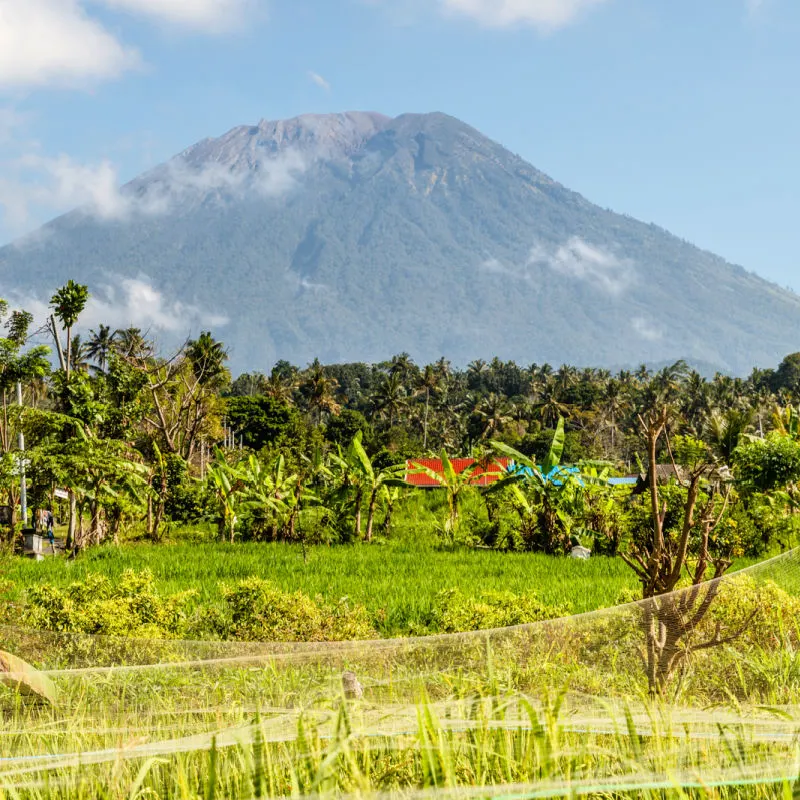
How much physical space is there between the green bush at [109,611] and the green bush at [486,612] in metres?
1.82

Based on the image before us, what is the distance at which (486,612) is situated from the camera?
620 cm

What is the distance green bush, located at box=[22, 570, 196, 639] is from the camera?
607 cm

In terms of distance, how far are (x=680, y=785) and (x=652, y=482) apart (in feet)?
5.34

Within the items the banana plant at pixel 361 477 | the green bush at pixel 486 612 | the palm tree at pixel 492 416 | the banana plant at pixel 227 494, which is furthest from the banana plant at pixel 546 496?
the palm tree at pixel 492 416

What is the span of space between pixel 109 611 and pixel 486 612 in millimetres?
2587

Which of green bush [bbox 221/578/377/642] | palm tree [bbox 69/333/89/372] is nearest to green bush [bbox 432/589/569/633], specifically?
green bush [bbox 221/578/377/642]

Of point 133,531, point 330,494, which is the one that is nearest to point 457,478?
point 330,494

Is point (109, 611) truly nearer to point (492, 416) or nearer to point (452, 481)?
point (452, 481)

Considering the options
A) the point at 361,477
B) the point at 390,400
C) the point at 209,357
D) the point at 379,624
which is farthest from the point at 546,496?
the point at 390,400

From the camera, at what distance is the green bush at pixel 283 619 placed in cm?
614

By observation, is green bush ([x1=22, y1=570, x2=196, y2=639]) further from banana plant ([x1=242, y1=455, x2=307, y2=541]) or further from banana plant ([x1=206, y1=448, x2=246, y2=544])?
banana plant ([x1=206, y1=448, x2=246, y2=544])

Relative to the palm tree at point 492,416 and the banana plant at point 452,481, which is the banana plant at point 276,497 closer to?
the banana plant at point 452,481

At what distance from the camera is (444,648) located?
3.30 metres

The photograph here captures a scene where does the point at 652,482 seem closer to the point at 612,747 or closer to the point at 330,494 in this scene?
the point at 612,747
